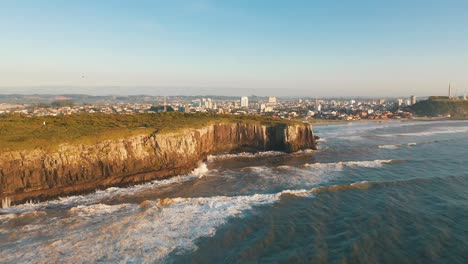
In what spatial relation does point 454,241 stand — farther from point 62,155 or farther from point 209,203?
point 62,155

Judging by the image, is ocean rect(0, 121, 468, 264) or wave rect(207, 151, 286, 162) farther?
wave rect(207, 151, 286, 162)

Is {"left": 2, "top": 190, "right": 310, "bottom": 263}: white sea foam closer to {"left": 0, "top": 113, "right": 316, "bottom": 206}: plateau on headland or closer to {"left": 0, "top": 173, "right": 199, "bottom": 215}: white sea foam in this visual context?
{"left": 0, "top": 173, "right": 199, "bottom": 215}: white sea foam

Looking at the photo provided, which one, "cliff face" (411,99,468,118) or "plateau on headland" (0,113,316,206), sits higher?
"cliff face" (411,99,468,118)

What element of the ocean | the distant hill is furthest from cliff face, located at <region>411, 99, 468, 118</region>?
the ocean

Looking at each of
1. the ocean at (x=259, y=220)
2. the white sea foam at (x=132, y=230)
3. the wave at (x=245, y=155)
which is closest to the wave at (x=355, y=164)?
the ocean at (x=259, y=220)

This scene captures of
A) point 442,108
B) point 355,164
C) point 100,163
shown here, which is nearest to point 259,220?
point 100,163

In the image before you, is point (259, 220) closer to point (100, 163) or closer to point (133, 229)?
point (133, 229)

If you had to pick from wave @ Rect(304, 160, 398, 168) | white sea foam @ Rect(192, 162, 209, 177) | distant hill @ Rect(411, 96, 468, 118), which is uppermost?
distant hill @ Rect(411, 96, 468, 118)

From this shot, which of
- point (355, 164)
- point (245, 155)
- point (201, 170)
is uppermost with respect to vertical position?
point (355, 164)
